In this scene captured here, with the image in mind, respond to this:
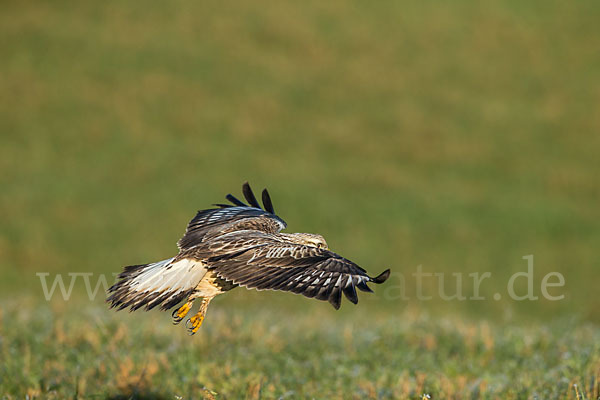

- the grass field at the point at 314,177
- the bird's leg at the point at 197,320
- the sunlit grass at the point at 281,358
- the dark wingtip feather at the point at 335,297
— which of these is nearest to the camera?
the bird's leg at the point at 197,320

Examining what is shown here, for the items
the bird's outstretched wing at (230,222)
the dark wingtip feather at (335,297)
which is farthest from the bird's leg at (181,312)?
the dark wingtip feather at (335,297)

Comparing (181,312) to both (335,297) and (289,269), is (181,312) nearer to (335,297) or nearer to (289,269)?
(289,269)

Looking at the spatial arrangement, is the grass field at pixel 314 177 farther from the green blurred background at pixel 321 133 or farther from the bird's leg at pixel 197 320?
the bird's leg at pixel 197 320

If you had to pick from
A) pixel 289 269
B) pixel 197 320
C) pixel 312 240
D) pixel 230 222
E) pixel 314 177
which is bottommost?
pixel 197 320

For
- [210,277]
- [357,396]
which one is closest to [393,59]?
[357,396]

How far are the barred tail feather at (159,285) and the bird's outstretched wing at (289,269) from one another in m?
0.16

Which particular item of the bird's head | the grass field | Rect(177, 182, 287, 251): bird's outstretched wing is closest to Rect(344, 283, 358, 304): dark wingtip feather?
the bird's head

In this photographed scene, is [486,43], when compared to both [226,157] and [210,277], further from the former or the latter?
[210,277]

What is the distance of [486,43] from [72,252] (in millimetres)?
23123

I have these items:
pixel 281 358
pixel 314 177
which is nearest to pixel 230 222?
pixel 281 358

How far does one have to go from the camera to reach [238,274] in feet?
→ 15.0

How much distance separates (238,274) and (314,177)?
22903 millimetres

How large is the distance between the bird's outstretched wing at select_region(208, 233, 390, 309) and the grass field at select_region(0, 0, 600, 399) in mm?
2987

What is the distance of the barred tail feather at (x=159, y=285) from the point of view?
4453 millimetres
